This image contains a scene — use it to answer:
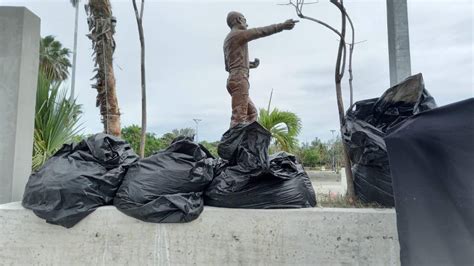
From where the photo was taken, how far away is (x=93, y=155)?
7.91ft

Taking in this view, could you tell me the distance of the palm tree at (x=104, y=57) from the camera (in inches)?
171

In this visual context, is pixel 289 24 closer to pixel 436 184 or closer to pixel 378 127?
pixel 378 127

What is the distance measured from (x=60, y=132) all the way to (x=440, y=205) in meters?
3.65

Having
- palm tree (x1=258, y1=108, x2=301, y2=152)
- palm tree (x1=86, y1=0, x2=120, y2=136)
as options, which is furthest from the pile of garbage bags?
palm tree (x1=258, y1=108, x2=301, y2=152)

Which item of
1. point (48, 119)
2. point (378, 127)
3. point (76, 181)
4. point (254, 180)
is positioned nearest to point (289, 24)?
point (378, 127)

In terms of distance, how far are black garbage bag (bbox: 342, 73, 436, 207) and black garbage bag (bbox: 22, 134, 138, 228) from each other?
5.69 ft

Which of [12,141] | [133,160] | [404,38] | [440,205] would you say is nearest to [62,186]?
[133,160]

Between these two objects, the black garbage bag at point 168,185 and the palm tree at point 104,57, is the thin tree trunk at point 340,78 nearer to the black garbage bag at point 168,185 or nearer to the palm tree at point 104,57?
the black garbage bag at point 168,185

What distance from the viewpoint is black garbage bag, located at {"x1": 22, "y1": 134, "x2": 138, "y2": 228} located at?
6.98 ft

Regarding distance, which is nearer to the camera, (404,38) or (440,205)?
(440,205)

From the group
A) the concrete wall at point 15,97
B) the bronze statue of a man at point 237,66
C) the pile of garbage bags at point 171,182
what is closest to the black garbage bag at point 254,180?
the pile of garbage bags at point 171,182

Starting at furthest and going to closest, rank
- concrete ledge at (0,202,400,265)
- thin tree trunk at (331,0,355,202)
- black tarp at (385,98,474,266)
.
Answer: thin tree trunk at (331,0,355,202)
concrete ledge at (0,202,400,265)
black tarp at (385,98,474,266)

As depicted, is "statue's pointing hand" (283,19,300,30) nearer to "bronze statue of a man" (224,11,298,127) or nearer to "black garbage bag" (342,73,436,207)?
"bronze statue of a man" (224,11,298,127)

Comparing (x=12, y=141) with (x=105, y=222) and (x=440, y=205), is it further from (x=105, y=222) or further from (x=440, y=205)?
(x=440, y=205)
